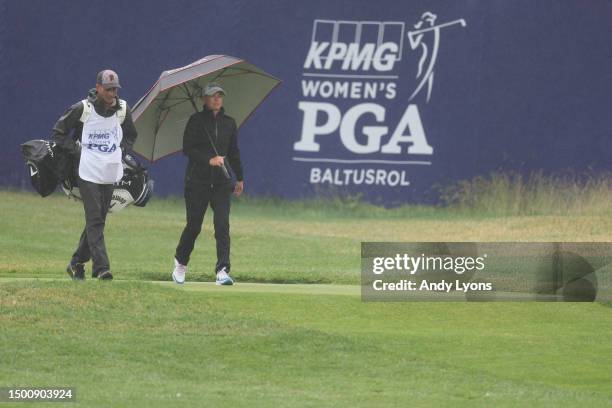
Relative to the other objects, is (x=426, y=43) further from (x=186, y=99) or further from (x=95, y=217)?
(x=95, y=217)

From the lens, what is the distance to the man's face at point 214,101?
539 inches

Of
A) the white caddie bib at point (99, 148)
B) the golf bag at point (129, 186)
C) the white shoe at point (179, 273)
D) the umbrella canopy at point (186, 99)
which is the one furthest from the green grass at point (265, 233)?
the white caddie bib at point (99, 148)

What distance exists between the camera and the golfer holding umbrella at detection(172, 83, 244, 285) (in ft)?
45.4

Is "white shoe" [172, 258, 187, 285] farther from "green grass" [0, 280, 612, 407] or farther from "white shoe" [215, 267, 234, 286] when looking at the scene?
"green grass" [0, 280, 612, 407]

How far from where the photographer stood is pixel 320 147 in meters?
25.0

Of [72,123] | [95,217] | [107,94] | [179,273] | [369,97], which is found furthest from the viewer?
[369,97]

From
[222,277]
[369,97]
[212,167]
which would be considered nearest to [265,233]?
[369,97]

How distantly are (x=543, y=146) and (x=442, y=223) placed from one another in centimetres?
255

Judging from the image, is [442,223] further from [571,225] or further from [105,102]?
[105,102]

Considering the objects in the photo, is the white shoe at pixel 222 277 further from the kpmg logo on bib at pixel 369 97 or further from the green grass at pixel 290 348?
the kpmg logo on bib at pixel 369 97

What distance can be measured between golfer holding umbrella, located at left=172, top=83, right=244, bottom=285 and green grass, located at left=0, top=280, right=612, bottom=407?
0.59m

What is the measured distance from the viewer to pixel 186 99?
14719 mm

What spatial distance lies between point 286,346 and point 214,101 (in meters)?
3.24

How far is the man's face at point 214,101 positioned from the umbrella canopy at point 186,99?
298mm
